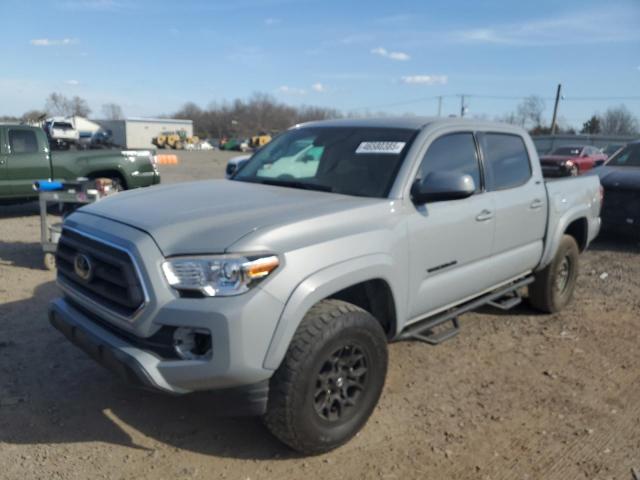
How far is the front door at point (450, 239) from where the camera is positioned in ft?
11.5

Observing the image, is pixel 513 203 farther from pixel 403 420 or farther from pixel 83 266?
pixel 83 266

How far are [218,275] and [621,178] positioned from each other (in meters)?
8.17

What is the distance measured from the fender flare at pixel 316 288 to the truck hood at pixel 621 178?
6.94 m

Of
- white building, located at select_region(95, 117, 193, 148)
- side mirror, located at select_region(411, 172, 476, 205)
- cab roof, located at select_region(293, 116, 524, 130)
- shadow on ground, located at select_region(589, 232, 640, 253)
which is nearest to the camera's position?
side mirror, located at select_region(411, 172, 476, 205)

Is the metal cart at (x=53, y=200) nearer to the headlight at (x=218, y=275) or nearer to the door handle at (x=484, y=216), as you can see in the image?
the headlight at (x=218, y=275)

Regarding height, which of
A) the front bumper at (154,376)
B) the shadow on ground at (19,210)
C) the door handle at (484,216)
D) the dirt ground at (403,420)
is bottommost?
the dirt ground at (403,420)

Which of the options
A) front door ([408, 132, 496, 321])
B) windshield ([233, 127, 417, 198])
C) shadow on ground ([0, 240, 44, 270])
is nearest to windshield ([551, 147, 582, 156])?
front door ([408, 132, 496, 321])

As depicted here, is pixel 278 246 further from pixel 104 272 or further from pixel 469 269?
pixel 469 269

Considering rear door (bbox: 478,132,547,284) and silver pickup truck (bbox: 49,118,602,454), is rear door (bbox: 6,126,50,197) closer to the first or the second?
silver pickup truck (bbox: 49,118,602,454)

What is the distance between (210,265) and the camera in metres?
2.60

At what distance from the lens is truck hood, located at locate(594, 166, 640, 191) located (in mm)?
8445

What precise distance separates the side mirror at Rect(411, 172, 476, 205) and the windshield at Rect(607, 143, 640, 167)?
303 inches

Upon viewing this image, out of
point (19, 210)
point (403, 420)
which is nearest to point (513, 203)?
point (403, 420)

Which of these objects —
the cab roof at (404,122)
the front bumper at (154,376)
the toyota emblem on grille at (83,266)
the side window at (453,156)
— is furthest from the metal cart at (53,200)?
the side window at (453,156)
